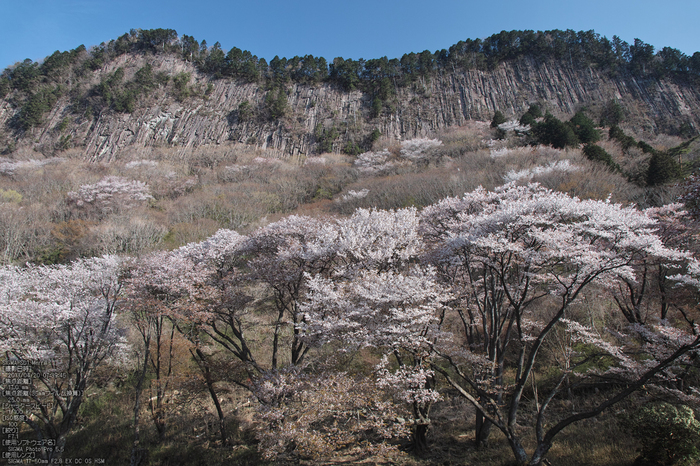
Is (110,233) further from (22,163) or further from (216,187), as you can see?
(22,163)

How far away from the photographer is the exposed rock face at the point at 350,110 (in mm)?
50781

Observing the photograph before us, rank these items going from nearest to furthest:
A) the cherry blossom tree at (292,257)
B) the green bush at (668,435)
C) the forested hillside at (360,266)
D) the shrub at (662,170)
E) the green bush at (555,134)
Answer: the green bush at (668,435)
the forested hillside at (360,266)
the cherry blossom tree at (292,257)
the shrub at (662,170)
the green bush at (555,134)

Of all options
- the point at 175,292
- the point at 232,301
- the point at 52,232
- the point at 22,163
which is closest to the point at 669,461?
the point at 232,301

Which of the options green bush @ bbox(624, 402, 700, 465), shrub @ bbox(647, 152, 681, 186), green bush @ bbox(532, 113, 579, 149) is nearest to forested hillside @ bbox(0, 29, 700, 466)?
green bush @ bbox(624, 402, 700, 465)

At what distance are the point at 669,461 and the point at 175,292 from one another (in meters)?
12.9

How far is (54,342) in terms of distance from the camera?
31.4ft

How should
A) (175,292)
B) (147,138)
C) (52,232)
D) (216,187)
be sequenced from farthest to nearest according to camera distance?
(147,138) < (216,187) < (52,232) < (175,292)

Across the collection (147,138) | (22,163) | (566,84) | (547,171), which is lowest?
(547,171)

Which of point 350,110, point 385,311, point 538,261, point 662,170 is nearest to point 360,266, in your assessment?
point 385,311

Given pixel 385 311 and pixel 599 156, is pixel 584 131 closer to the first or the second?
pixel 599 156

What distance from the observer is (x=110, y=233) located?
21359mm

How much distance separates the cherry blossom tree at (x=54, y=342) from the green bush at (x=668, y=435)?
13.3 meters

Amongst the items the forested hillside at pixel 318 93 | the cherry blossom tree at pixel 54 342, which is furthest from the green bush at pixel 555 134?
the cherry blossom tree at pixel 54 342

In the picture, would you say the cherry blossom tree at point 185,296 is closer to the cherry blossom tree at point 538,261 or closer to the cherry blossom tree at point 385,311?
the cherry blossom tree at point 385,311
